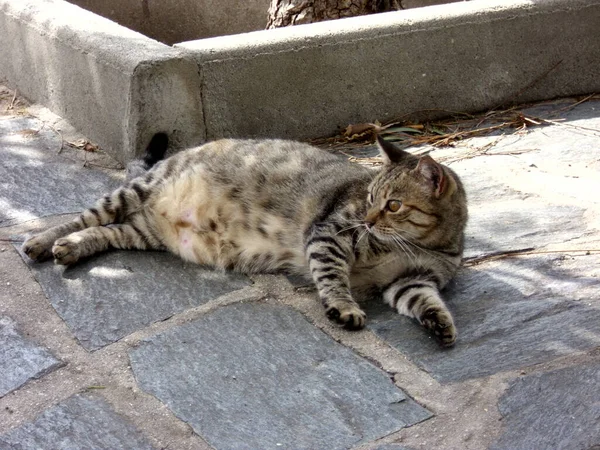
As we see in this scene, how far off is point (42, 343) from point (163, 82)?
2014 millimetres

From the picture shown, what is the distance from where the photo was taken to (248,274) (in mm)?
4281

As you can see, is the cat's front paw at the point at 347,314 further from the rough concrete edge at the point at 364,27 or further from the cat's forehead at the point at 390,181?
the rough concrete edge at the point at 364,27

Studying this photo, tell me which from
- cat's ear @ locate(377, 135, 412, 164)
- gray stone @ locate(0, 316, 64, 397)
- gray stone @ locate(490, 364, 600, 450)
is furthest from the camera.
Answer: cat's ear @ locate(377, 135, 412, 164)

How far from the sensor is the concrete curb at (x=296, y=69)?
5.16 metres

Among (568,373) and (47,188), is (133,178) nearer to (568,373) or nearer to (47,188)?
(47,188)

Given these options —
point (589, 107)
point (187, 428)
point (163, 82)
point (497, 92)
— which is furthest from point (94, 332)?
point (589, 107)

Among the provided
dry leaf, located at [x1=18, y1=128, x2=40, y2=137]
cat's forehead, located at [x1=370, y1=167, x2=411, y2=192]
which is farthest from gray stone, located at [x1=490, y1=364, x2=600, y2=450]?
dry leaf, located at [x1=18, y1=128, x2=40, y2=137]

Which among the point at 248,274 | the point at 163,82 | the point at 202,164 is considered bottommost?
the point at 248,274

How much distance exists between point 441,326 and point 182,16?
16.7ft

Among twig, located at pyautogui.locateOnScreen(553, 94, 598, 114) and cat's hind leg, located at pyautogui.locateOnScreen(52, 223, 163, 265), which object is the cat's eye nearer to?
cat's hind leg, located at pyautogui.locateOnScreen(52, 223, 163, 265)

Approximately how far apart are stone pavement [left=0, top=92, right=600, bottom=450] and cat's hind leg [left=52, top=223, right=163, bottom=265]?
0.07m

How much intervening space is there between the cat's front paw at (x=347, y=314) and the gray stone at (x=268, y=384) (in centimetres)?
11

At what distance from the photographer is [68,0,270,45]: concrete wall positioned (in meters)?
7.61

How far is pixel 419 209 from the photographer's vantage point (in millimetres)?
4090
